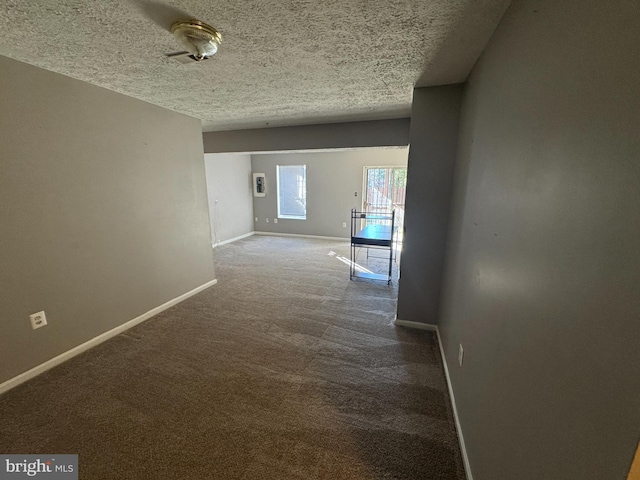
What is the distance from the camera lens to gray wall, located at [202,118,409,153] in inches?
134

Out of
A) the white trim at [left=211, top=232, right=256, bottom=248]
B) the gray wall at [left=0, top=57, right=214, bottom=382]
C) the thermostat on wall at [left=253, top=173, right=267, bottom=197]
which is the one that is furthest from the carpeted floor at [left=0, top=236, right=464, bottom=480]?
the thermostat on wall at [left=253, top=173, right=267, bottom=197]

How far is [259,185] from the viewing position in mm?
7215

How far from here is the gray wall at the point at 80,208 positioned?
72.7 inches

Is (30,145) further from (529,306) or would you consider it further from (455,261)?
(455,261)

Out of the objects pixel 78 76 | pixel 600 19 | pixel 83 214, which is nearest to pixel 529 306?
pixel 600 19

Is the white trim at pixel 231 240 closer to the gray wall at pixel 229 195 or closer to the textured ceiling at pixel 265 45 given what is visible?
the gray wall at pixel 229 195

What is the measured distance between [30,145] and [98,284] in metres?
1.21

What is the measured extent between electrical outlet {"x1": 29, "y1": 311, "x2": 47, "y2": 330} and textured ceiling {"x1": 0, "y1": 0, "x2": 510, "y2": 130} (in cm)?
182

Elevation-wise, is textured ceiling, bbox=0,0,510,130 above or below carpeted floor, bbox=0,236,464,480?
above

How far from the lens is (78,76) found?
2074 millimetres

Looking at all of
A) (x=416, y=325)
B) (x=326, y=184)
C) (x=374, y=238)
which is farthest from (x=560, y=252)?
(x=326, y=184)

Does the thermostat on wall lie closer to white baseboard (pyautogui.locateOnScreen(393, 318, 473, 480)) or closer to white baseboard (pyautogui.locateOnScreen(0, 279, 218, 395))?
white baseboard (pyautogui.locateOnScreen(0, 279, 218, 395))

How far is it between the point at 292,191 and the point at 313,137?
3.42 m

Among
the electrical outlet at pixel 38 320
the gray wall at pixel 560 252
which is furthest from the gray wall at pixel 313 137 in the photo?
the electrical outlet at pixel 38 320
